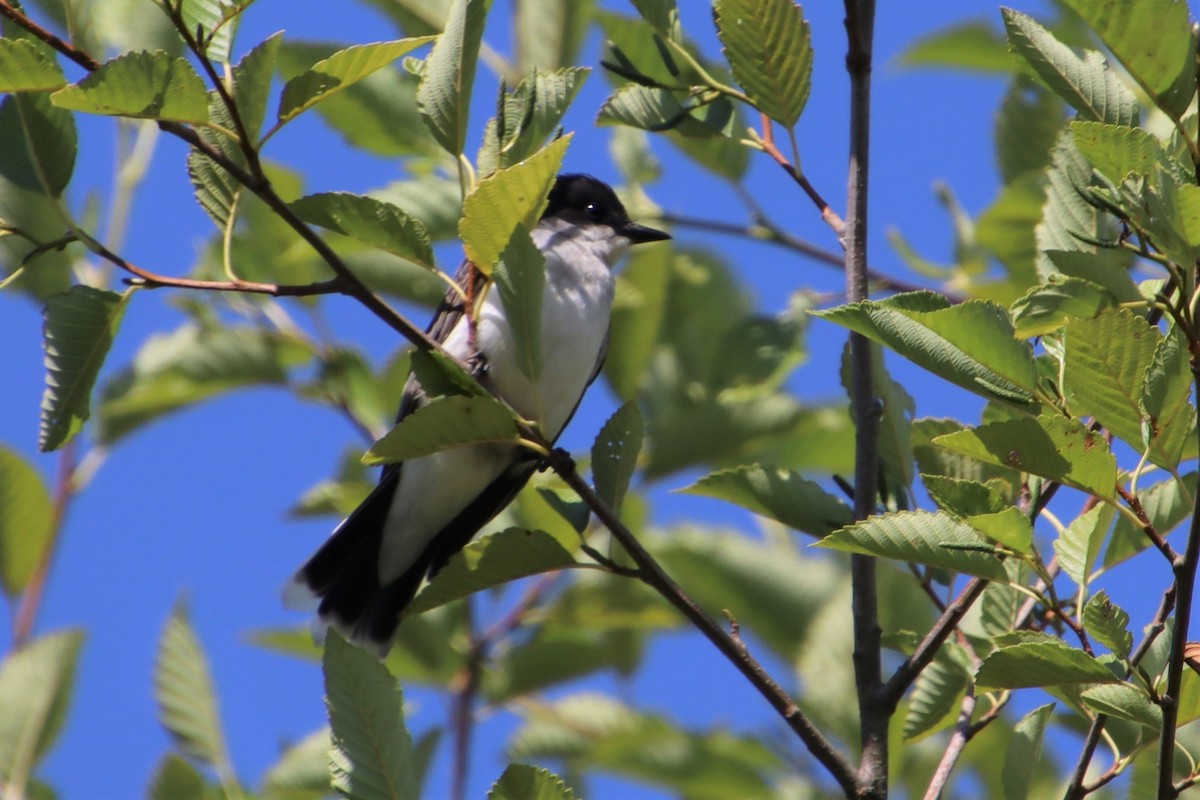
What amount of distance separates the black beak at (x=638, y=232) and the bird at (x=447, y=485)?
4 cm

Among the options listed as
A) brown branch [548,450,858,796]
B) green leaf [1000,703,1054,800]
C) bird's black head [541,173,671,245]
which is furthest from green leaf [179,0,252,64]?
bird's black head [541,173,671,245]

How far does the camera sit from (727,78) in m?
3.12

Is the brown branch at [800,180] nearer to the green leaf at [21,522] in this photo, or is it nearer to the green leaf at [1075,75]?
the green leaf at [1075,75]

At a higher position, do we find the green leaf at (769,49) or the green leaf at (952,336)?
the green leaf at (769,49)

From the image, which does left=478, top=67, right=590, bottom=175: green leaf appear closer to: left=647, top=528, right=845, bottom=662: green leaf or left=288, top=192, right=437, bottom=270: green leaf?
left=288, top=192, right=437, bottom=270: green leaf

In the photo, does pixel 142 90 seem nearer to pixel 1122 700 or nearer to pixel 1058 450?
pixel 1058 450

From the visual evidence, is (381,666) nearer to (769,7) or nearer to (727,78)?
(769,7)

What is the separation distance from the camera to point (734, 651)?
234 cm

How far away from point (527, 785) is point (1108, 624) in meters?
0.78

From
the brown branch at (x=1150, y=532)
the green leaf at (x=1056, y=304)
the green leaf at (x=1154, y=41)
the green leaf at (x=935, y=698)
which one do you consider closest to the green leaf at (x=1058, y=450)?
the brown branch at (x=1150, y=532)

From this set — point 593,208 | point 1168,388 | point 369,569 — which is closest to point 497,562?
point 1168,388

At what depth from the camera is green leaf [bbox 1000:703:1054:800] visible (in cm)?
235

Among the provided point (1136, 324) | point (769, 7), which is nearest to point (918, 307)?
point (1136, 324)

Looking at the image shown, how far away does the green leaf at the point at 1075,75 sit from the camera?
88.1 inches
